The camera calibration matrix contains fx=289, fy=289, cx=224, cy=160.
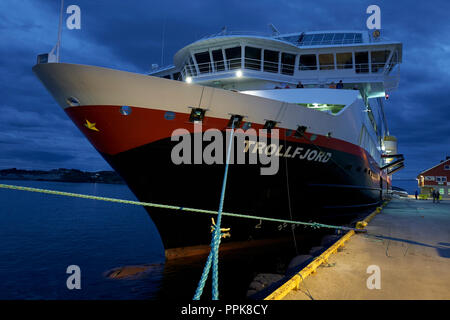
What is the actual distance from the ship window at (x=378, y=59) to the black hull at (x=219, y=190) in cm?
626

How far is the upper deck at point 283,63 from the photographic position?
41.2 feet

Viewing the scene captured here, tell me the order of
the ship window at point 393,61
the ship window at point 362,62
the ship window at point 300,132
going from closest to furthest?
the ship window at point 300,132 < the ship window at point 362,62 < the ship window at point 393,61

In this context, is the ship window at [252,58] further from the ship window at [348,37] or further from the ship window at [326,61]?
the ship window at [348,37]

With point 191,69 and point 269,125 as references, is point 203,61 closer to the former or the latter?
point 191,69

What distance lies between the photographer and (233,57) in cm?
1283

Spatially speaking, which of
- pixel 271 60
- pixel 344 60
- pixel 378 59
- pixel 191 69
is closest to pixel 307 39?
pixel 344 60

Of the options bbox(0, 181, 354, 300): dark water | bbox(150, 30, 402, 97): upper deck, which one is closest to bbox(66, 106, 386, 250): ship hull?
bbox(0, 181, 354, 300): dark water

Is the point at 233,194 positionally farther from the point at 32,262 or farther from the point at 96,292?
the point at 32,262

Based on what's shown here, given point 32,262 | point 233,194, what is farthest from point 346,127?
point 32,262

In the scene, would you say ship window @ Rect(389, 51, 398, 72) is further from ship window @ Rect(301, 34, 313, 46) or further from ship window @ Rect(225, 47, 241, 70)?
ship window @ Rect(225, 47, 241, 70)

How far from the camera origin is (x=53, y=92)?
6723 mm

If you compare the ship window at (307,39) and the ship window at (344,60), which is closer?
the ship window at (344,60)

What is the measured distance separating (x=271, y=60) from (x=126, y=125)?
346 inches

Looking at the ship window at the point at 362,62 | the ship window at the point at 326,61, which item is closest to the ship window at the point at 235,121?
the ship window at the point at 326,61
